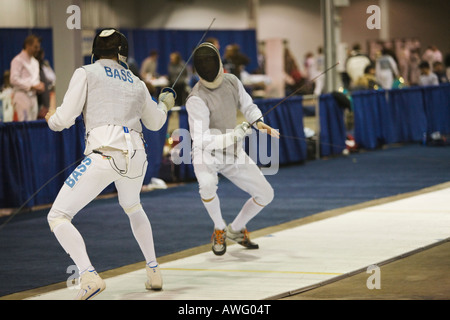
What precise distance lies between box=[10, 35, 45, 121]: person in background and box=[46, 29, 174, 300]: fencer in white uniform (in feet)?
25.8

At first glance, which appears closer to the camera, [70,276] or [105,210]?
[70,276]

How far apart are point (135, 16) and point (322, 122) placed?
20183mm

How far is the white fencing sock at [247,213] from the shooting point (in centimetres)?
736

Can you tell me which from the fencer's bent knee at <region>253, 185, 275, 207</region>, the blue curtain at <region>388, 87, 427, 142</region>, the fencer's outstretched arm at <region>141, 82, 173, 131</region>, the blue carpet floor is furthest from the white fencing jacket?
the blue curtain at <region>388, 87, 427, 142</region>

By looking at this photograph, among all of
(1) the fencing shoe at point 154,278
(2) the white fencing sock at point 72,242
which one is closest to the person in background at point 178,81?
(1) the fencing shoe at point 154,278

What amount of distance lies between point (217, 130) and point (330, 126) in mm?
8093

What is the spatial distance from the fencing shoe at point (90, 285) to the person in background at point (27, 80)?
27.2 ft

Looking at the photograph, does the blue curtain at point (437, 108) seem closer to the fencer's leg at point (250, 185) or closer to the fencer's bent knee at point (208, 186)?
the fencer's leg at point (250, 185)

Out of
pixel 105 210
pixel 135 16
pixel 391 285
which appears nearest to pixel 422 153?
pixel 105 210

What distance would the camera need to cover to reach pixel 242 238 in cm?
746

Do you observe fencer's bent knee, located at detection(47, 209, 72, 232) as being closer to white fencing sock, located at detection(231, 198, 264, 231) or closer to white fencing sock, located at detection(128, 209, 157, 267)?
white fencing sock, located at detection(128, 209, 157, 267)

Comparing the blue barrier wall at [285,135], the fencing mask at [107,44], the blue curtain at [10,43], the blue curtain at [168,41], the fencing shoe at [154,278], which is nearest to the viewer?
the fencing mask at [107,44]

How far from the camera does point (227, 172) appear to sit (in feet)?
23.9

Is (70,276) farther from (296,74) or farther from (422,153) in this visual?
(296,74)
